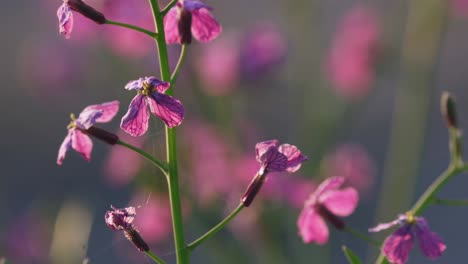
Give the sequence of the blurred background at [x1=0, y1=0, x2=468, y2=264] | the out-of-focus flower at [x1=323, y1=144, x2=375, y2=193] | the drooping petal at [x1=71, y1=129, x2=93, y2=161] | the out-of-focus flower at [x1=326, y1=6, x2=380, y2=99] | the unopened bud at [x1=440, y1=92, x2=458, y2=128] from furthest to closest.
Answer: the out-of-focus flower at [x1=326, y1=6, x2=380, y2=99] → the out-of-focus flower at [x1=323, y1=144, x2=375, y2=193] → the blurred background at [x1=0, y1=0, x2=468, y2=264] → the unopened bud at [x1=440, y1=92, x2=458, y2=128] → the drooping petal at [x1=71, y1=129, x2=93, y2=161]

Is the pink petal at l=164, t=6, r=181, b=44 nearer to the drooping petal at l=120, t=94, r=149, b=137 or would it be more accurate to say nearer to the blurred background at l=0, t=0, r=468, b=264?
the drooping petal at l=120, t=94, r=149, b=137

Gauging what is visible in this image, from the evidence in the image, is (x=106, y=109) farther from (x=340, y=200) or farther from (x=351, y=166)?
(x=351, y=166)

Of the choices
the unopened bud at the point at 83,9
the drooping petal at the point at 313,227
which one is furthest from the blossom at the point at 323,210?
the unopened bud at the point at 83,9

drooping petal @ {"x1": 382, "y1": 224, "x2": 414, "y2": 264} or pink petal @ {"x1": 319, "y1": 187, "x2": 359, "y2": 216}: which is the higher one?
drooping petal @ {"x1": 382, "y1": 224, "x2": 414, "y2": 264}

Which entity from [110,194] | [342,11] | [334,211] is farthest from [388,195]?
[342,11]

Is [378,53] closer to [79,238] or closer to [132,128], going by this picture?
[79,238]

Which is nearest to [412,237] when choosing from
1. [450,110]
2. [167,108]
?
[450,110]

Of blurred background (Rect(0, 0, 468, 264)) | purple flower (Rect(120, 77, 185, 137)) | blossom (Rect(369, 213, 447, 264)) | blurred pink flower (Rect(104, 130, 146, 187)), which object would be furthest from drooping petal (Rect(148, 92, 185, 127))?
blurred pink flower (Rect(104, 130, 146, 187))
